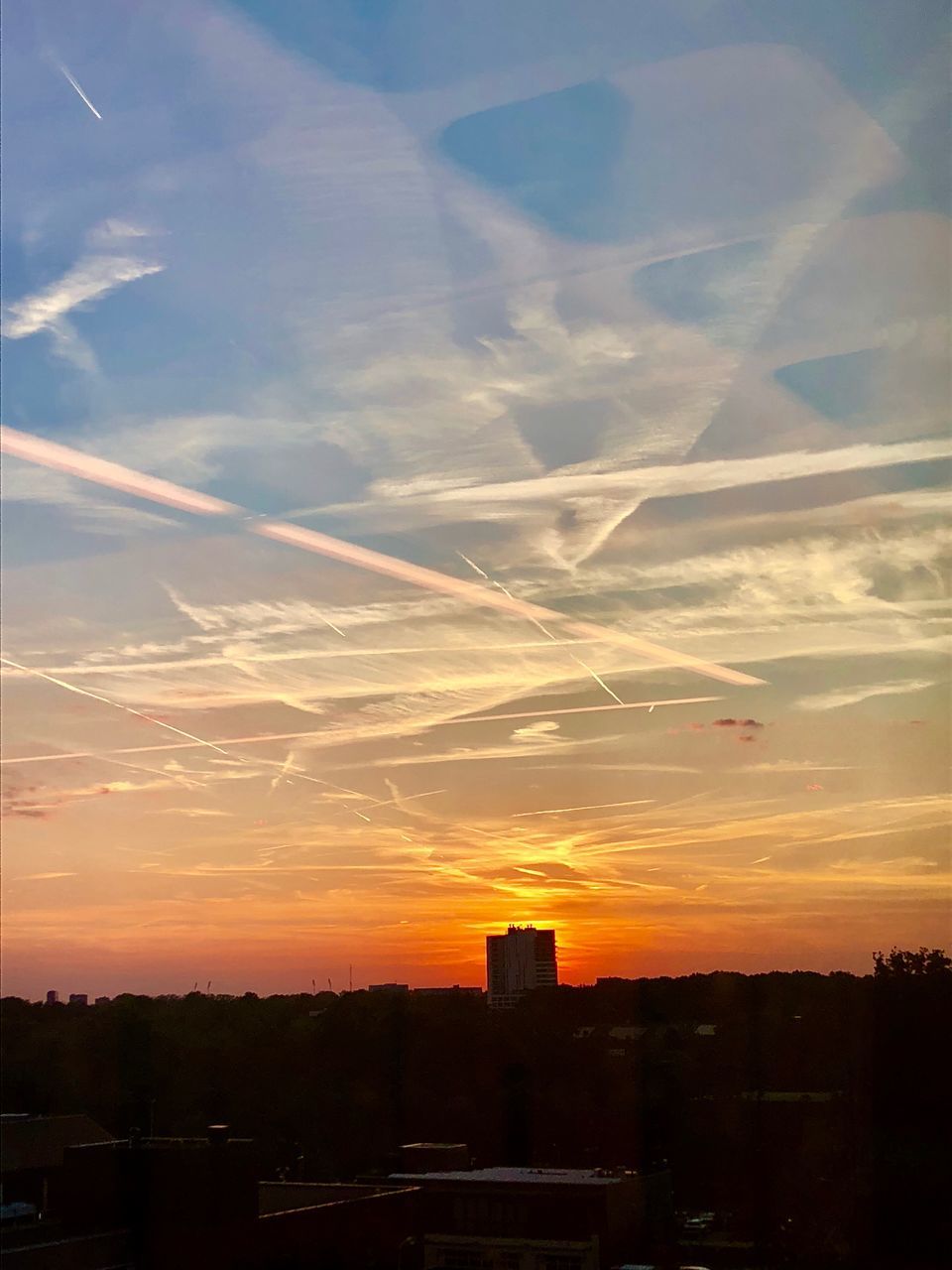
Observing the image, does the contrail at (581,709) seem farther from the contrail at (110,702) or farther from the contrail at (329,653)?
the contrail at (110,702)

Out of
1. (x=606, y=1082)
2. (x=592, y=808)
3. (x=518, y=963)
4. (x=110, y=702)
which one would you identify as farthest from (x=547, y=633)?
(x=606, y=1082)

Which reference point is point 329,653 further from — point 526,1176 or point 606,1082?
point 606,1082

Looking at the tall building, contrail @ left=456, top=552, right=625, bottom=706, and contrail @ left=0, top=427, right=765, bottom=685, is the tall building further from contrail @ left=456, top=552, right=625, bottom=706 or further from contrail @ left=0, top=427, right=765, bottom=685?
contrail @ left=0, top=427, right=765, bottom=685

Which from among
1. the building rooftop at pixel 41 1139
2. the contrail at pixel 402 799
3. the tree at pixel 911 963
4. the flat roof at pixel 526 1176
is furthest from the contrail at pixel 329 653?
the flat roof at pixel 526 1176

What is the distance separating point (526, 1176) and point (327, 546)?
3649mm

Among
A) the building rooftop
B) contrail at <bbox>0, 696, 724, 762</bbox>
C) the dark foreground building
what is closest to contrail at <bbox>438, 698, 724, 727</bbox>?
contrail at <bbox>0, 696, 724, 762</bbox>

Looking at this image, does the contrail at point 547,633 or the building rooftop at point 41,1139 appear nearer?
the building rooftop at point 41,1139

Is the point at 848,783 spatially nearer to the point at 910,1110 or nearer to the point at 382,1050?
the point at 910,1110

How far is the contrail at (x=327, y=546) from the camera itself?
3.86 m

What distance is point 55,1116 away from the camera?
3.78 metres

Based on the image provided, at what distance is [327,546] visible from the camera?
169 inches

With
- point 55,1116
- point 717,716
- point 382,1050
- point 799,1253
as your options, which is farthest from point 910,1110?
point 55,1116

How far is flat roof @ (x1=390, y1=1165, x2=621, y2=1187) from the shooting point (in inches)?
221

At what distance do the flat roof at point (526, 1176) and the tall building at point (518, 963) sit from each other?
0.92m
